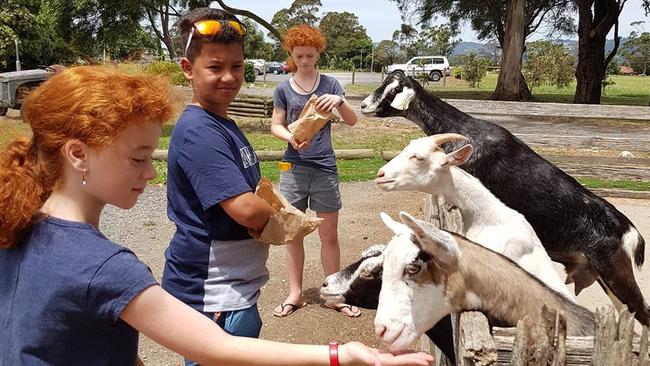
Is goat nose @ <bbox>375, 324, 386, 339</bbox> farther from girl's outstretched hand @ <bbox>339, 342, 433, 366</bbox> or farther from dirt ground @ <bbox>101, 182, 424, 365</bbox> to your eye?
dirt ground @ <bbox>101, 182, 424, 365</bbox>

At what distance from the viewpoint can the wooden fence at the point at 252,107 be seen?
17547mm

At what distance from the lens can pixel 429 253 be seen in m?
1.80

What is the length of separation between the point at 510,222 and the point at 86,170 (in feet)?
6.47

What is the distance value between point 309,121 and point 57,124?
178cm

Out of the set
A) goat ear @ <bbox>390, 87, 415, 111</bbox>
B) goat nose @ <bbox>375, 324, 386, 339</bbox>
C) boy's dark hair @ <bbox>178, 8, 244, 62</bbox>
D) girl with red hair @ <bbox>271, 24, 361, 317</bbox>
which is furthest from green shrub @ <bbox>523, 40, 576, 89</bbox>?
goat nose @ <bbox>375, 324, 386, 339</bbox>

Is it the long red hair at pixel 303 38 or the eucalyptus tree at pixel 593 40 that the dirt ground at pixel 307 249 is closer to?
the long red hair at pixel 303 38

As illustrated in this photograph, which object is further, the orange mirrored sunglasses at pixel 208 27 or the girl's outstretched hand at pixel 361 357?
the orange mirrored sunglasses at pixel 208 27

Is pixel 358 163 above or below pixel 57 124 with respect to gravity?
below

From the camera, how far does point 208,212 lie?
202 centimetres

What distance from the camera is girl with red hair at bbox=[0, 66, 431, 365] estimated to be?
1.27 metres

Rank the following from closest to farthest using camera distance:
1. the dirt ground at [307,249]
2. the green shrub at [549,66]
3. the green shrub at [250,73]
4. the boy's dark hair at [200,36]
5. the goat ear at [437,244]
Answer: the goat ear at [437,244], the boy's dark hair at [200,36], the dirt ground at [307,249], the green shrub at [549,66], the green shrub at [250,73]

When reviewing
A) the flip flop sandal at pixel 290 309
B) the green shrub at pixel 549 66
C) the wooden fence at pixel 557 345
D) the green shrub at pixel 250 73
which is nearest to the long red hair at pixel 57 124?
the wooden fence at pixel 557 345

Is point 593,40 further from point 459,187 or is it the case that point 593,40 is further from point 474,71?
point 459,187

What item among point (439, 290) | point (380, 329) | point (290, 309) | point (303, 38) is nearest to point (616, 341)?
point (439, 290)
